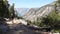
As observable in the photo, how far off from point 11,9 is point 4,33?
121 feet

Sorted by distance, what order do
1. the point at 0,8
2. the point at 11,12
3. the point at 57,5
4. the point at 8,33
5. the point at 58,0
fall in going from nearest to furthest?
1. the point at 8,33
2. the point at 0,8
3. the point at 58,0
4. the point at 57,5
5. the point at 11,12

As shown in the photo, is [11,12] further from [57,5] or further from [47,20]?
[47,20]

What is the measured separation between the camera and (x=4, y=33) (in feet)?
79.6

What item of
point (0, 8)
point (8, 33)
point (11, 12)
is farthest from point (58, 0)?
point (8, 33)

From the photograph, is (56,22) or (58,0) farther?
(58,0)

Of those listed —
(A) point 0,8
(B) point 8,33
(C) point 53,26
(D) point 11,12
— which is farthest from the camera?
(D) point 11,12

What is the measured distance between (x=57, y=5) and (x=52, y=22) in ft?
33.4

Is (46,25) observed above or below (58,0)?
below

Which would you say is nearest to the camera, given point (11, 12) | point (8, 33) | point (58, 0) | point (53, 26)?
point (8, 33)

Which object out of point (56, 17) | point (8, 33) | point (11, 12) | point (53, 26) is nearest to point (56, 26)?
point (53, 26)

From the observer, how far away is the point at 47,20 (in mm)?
39406

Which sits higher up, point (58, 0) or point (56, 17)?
point (58, 0)

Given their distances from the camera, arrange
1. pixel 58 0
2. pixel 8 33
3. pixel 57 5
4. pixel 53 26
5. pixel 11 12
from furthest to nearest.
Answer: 1. pixel 11 12
2. pixel 57 5
3. pixel 58 0
4. pixel 53 26
5. pixel 8 33

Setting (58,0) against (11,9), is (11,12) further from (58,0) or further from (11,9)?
(58,0)
